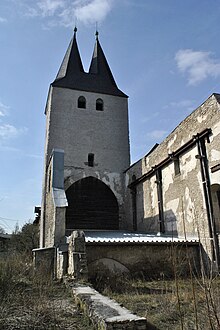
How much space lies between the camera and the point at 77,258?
822 centimetres

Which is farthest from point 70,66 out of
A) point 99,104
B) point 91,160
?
point 91,160

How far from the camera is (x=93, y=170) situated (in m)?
17.5

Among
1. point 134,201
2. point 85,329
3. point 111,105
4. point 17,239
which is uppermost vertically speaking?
point 111,105

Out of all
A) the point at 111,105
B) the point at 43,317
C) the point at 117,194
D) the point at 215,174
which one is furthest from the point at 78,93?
the point at 43,317

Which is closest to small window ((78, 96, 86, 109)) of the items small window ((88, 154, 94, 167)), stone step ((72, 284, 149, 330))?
small window ((88, 154, 94, 167))

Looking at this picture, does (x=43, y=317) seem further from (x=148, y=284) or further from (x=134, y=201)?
(x=134, y=201)

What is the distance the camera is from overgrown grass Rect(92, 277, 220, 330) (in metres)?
4.01

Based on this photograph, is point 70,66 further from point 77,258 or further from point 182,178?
point 77,258

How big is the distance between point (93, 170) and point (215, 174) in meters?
9.07

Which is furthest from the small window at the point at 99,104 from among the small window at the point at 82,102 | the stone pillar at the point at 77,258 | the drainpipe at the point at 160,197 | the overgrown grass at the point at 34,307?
the overgrown grass at the point at 34,307

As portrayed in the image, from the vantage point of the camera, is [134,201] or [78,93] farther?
[78,93]

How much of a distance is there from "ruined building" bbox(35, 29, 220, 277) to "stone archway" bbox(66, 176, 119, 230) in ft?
0.19

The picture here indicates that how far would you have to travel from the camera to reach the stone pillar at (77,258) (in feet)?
25.8

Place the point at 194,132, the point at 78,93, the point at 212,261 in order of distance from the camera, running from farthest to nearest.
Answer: the point at 78,93 → the point at 194,132 → the point at 212,261
